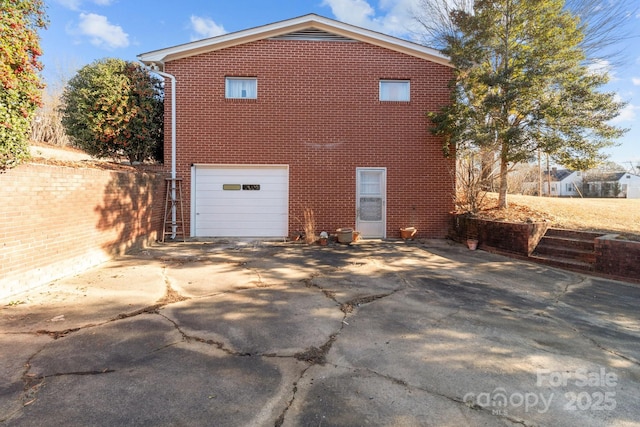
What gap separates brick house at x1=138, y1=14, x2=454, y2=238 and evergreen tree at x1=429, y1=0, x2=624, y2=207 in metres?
1.10

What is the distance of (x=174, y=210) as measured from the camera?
9.65m

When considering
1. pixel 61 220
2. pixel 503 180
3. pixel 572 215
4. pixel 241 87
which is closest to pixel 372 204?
pixel 503 180

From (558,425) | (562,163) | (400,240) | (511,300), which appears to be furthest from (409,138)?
(558,425)

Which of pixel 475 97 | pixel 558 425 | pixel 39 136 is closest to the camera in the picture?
pixel 558 425

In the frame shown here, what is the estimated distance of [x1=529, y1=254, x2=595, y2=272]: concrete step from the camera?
6.72m

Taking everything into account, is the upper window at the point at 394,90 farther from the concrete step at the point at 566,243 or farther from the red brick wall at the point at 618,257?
the red brick wall at the point at 618,257

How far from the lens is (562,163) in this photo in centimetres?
849

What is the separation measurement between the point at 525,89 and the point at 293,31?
679cm

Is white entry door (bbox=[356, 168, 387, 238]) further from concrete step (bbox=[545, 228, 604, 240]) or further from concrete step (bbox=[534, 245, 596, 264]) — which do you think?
concrete step (bbox=[545, 228, 604, 240])

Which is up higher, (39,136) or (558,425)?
(39,136)

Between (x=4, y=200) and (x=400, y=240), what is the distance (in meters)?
8.80

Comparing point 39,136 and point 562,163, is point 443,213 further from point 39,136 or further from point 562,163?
point 39,136

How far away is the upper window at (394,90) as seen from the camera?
10227mm

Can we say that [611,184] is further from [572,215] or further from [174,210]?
[174,210]
